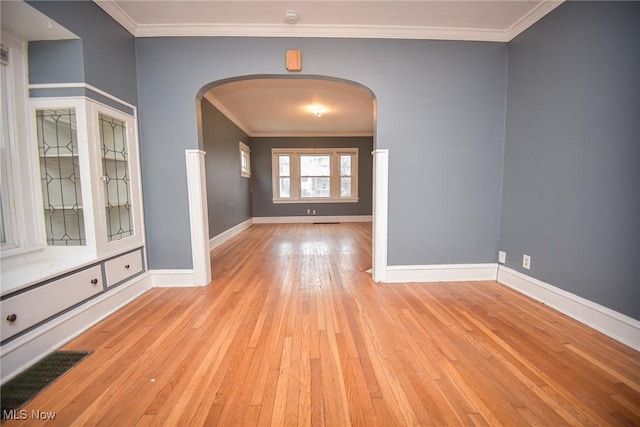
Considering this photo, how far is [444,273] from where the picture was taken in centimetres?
270

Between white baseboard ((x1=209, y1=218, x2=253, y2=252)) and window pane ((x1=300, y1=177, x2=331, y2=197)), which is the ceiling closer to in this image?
white baseboard ((x1=209, y1=218, x2=253, y2=252))

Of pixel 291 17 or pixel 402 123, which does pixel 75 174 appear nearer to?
pixel 291 17

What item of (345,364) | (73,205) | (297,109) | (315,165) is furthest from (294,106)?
(345,364)

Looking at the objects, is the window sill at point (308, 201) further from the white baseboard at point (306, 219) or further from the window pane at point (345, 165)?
the window pane at point (345, 165)

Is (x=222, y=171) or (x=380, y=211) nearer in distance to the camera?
(x=380, y=211)

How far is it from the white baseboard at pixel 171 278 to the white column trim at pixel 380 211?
6.43 ft

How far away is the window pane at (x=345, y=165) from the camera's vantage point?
24.8ft

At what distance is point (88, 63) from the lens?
1885 millimetres

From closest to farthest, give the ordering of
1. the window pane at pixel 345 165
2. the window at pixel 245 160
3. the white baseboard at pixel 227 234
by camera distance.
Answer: the white baseboard at pixel 227 234, the window at pixel 245 160, the window pane at pixel 345 165

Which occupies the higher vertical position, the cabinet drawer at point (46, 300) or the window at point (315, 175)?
the window at point (315, 175)

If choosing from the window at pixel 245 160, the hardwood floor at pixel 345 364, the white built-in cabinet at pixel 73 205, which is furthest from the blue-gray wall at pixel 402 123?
the window at pixel 245 160

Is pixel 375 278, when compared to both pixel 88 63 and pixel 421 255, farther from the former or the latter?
pixel 88 63

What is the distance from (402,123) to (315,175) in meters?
5.14

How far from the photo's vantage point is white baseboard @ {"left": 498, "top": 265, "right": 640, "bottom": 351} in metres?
1.58
